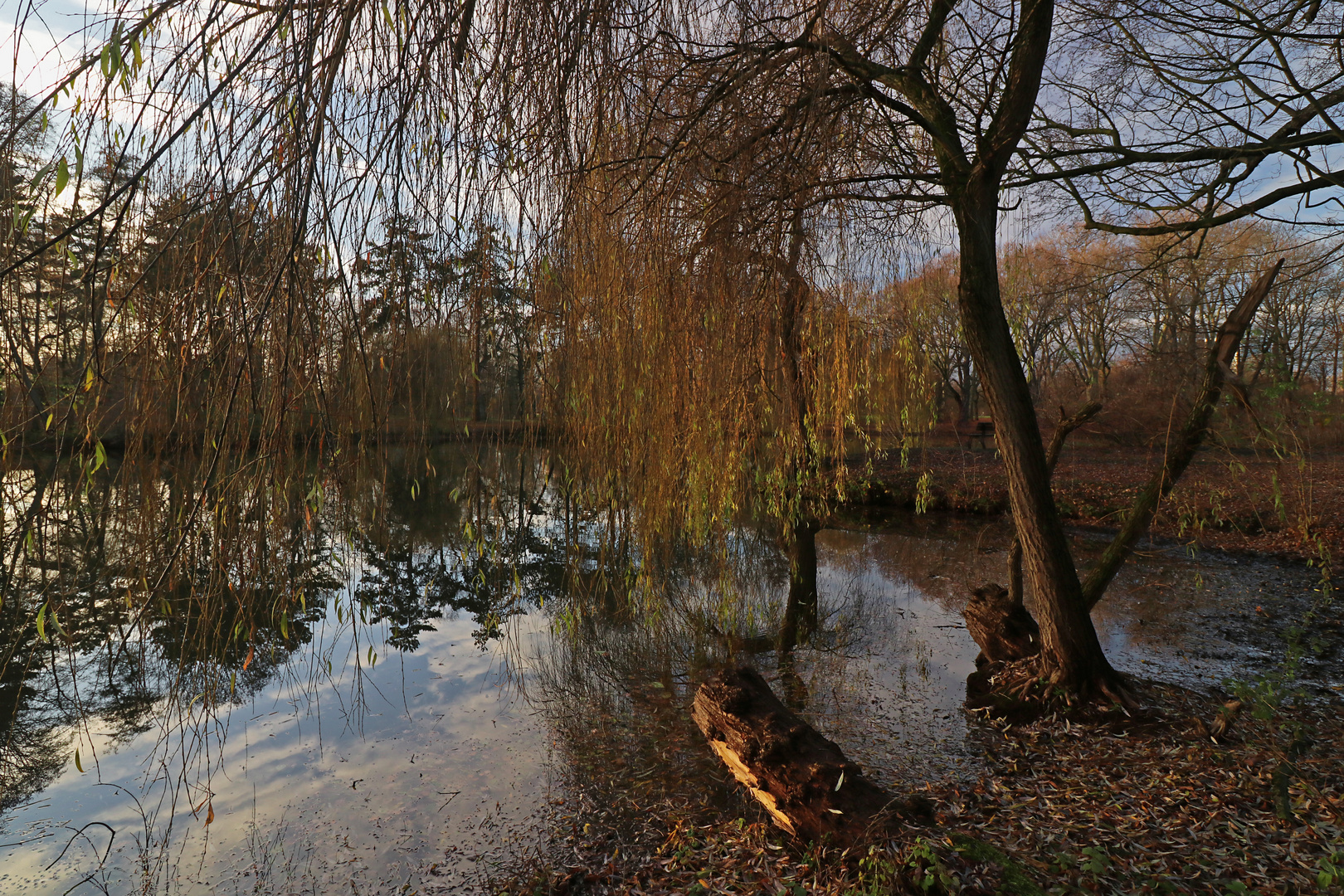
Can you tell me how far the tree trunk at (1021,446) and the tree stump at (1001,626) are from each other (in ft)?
1.47

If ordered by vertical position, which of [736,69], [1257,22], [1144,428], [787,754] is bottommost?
[787,754]

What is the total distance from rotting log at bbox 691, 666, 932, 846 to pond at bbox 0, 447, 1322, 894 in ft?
1.37

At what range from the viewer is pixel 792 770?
8.27ft

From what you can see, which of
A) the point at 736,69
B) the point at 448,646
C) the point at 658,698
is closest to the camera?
the point at 736,69

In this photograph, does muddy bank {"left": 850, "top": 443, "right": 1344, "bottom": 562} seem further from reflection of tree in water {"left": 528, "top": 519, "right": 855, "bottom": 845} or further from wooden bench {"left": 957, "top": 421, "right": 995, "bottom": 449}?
wooden bench {"left": 957, "top": 421, "right": 995, "bottom": 449}

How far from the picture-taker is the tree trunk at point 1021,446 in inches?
129

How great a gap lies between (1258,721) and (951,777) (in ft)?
4.82

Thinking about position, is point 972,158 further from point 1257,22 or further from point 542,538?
point 542,538

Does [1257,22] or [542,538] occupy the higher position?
[1257,22]

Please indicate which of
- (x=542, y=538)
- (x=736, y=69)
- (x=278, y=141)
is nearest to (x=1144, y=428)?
(x=542, y=538)

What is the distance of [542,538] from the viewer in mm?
7656

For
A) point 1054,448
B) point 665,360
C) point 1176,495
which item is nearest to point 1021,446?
point 1054,448

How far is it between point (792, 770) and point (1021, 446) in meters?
1.84

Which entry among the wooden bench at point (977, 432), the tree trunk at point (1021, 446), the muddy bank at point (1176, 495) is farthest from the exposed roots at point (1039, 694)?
the wooden bench at point (977, 432)
